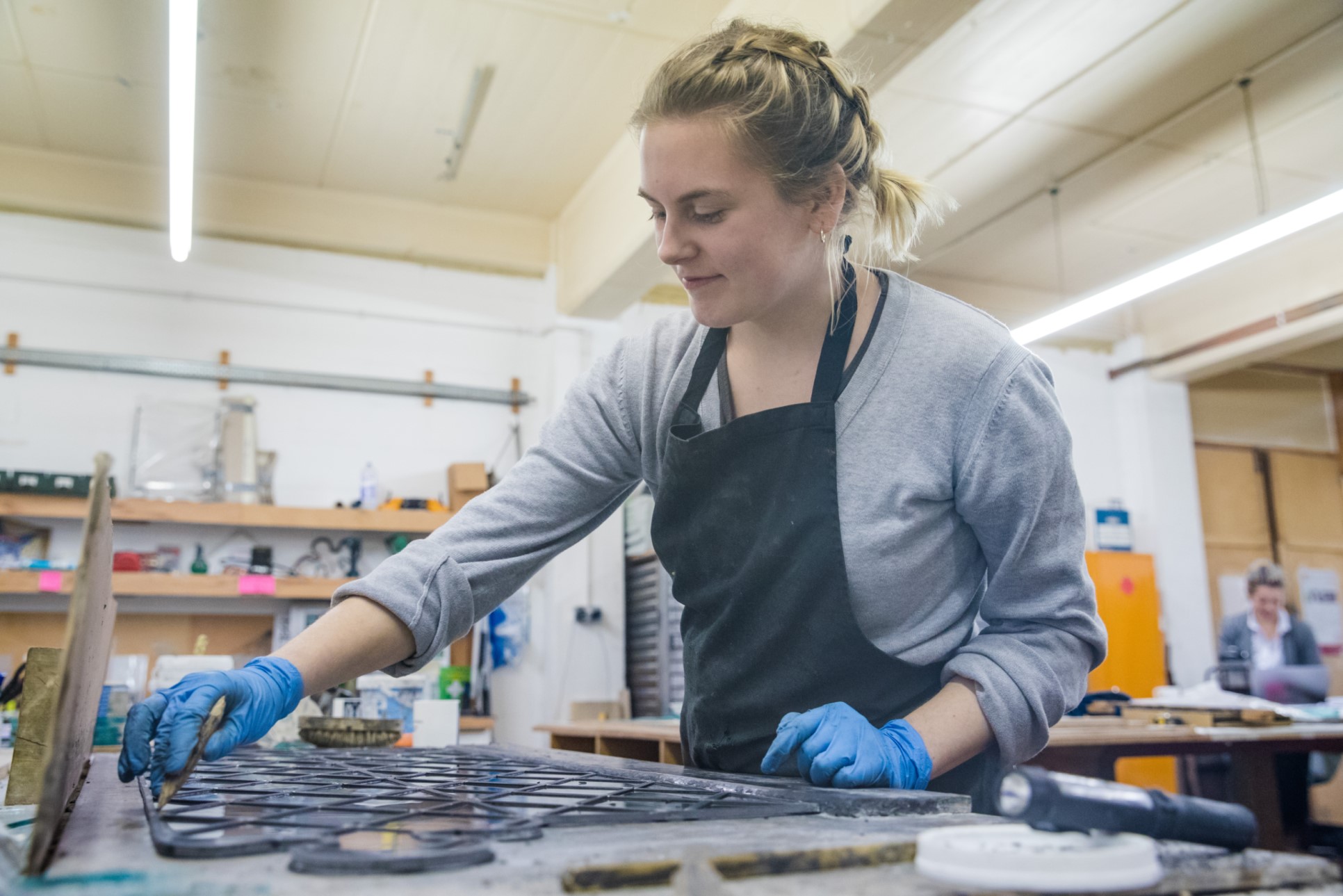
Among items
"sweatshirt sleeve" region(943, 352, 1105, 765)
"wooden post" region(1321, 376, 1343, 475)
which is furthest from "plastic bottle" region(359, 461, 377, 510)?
"wooden post" region(1321, 376, 1343, 475)

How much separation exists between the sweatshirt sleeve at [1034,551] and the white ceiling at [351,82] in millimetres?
2599

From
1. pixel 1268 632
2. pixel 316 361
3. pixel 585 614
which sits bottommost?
pixel 1268 632

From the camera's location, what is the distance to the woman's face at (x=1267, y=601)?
16.4 ft

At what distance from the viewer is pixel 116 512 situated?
415 centimetres

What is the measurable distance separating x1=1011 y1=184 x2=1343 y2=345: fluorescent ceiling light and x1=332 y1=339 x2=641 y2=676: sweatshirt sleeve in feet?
7.39

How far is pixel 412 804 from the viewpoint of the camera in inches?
29.9

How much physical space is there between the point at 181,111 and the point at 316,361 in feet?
6.21

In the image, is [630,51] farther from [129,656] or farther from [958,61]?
[129,656]

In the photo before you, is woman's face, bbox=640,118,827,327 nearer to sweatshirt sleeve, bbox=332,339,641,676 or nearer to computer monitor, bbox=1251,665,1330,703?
sweatshirt sleeve, bbox=332,339,641,676

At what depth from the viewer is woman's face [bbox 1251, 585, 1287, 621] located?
5.01 metres

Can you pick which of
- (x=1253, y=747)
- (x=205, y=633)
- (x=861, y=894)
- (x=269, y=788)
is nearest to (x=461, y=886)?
(x=861, y=894)

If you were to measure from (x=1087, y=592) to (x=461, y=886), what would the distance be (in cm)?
83

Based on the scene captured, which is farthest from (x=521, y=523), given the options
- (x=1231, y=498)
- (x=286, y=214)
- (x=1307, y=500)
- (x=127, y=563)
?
(x=1307, y=500)

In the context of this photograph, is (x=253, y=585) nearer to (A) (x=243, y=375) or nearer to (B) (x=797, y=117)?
(A) (x=243, y=375)
